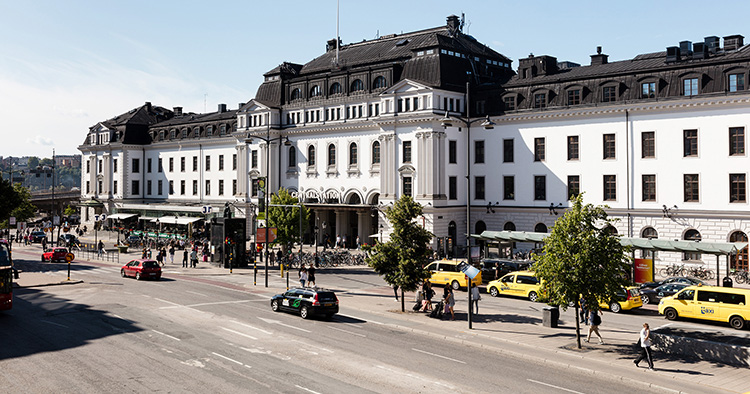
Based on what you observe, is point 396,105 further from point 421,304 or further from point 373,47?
point 421,304

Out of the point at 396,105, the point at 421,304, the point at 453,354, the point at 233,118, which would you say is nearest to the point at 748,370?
the point at 453,354

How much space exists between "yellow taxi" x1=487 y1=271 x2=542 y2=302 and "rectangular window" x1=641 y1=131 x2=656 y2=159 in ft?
66.3

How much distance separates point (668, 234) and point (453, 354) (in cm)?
3417

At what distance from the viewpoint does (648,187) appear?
2069 inches

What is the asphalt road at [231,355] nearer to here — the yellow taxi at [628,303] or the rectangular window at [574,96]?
the yellow taxi at [628,303]

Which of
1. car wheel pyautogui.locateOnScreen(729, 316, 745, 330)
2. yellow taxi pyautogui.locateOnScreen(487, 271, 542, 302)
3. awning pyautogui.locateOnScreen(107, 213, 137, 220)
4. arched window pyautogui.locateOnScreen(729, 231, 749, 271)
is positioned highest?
awning pyautogui.locateOnScreen(107, 213, 137, 220)

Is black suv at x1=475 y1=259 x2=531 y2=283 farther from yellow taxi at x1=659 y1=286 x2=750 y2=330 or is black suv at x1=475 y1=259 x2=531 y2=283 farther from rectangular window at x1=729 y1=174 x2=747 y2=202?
rectangular window at x1=729 y1=174 x2=747 y2=202

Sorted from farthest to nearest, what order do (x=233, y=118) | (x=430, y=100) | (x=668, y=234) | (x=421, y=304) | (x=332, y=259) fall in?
(x=233, y=118) → (x=430, y=100) → (x=332, y=259) → (x=668, y=234) → (x=421, y=304)

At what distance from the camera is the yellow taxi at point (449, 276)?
4227cm

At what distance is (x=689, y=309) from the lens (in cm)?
3145

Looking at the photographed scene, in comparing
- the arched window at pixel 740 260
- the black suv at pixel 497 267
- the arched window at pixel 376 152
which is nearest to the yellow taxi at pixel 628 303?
the black suv at pixel 497 267

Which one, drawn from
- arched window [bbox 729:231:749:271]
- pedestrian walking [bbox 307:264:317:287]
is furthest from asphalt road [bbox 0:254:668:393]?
arched window [bbox 729:231:749:271]

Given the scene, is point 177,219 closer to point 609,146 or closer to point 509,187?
point 509,187

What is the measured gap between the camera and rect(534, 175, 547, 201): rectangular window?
5869 centimetres
